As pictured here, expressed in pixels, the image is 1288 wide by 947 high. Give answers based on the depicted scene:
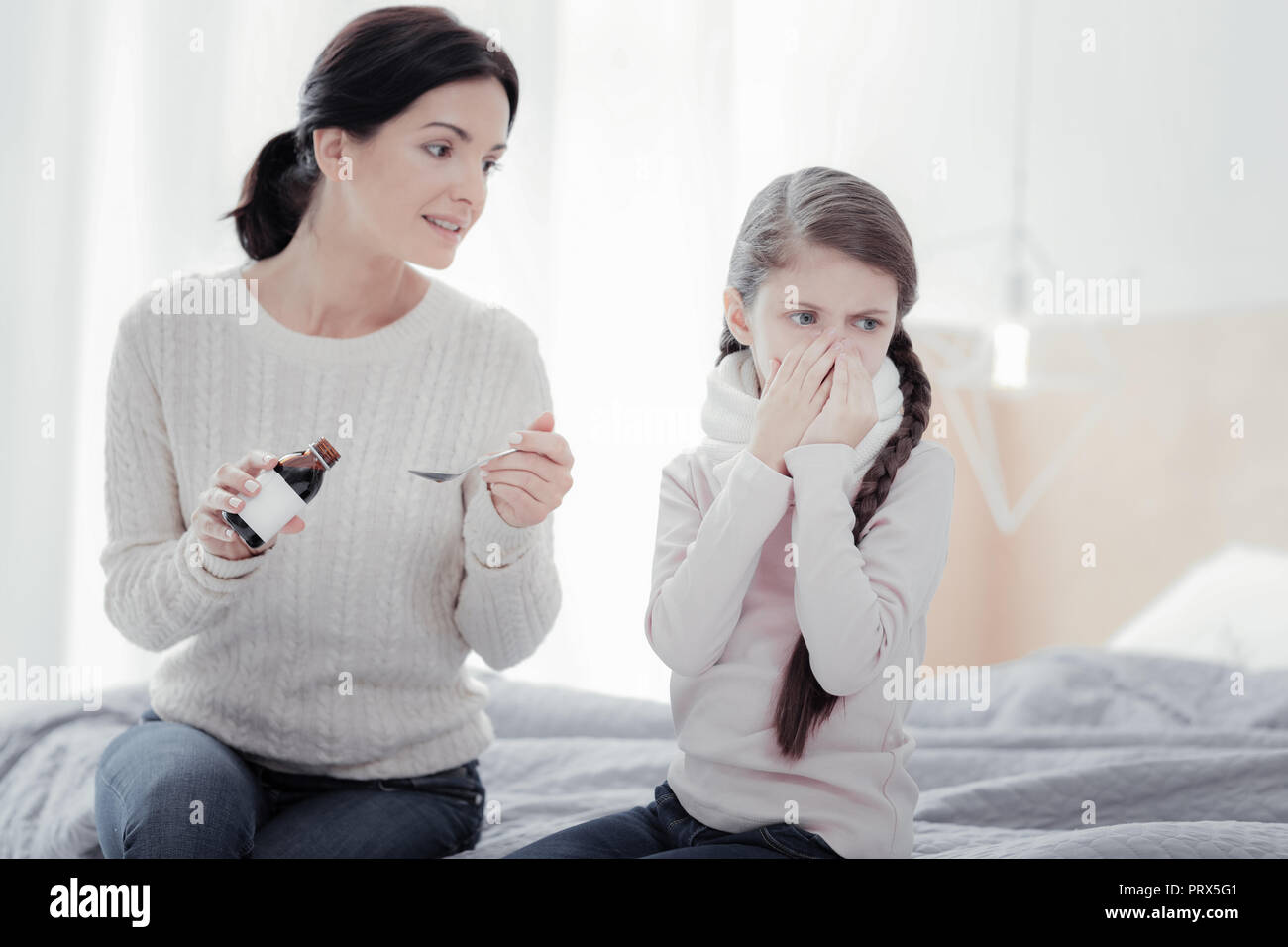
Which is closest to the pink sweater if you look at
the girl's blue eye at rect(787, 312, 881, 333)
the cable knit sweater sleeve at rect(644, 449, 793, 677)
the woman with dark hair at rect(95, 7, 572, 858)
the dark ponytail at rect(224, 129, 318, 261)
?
the cable knit sweater sleeve at rect(644, 449, 793, 677)

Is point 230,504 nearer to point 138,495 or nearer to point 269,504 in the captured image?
point 269,504

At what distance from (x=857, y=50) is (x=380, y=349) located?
Result: 1751 millimetres

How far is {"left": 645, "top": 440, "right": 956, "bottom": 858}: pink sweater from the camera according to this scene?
931mm

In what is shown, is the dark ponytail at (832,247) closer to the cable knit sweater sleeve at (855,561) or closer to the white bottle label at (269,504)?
the cable knit sweater sleeve at (855,561)

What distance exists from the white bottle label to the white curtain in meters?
1.35

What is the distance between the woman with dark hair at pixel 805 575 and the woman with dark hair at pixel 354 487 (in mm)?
231

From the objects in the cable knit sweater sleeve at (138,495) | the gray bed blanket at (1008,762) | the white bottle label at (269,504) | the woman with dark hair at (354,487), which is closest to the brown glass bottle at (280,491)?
the white bottle label at (269,504)

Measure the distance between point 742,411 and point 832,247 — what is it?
0.18 metres

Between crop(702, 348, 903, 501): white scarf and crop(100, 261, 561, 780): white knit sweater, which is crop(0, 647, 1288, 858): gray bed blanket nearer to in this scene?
crop(100, 261, 561, 780): white knit sweater

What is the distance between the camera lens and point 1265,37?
2398mm


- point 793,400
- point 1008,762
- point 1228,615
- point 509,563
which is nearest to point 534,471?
point 509,563

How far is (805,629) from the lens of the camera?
3.06 feet

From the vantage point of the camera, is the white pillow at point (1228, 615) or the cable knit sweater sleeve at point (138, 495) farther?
the white pillow at point (1228, 615)

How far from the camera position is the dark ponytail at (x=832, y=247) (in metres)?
0.97
